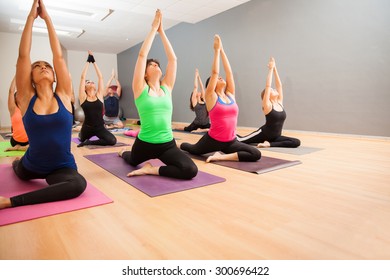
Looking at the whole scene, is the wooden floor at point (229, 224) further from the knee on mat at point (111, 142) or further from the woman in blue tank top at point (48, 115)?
the knee on mat at point (111, 142)

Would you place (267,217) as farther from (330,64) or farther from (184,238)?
(330,64)

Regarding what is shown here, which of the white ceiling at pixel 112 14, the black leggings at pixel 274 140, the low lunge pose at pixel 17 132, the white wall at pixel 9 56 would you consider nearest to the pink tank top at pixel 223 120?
the black leggings at pixel 274 140

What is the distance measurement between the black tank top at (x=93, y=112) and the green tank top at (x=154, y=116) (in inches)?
73.4

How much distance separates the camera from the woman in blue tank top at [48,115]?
63.9 inches

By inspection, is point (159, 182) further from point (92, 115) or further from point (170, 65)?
point (92, 115)

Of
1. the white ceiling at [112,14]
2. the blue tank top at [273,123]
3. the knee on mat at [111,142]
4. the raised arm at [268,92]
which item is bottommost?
the knee on mat at [111,142]

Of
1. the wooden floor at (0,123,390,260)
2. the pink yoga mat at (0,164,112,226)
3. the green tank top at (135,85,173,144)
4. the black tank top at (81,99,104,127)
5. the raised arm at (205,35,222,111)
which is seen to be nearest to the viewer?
the wooden floor at (0,123,390,260)

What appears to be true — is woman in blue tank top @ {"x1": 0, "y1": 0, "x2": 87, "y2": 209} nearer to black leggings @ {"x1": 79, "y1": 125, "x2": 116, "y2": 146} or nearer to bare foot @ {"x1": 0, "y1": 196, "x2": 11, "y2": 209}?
bare foot @ {"x1": 0, "y1": 196, "x2": 11, "y2": 209}

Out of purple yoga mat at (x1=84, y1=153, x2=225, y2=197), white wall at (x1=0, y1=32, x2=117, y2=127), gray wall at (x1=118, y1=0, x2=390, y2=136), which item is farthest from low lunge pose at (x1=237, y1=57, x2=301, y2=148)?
white wall at (x1=0, y1=32, x2=117, y2=127)

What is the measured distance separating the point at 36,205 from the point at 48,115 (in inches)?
20.7

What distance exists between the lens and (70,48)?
10.1 metres

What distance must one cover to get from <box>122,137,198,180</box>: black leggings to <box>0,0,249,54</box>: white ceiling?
4352mm

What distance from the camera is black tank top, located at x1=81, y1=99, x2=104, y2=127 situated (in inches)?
151

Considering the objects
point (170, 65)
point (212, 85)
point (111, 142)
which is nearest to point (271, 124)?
point (212, 85)
